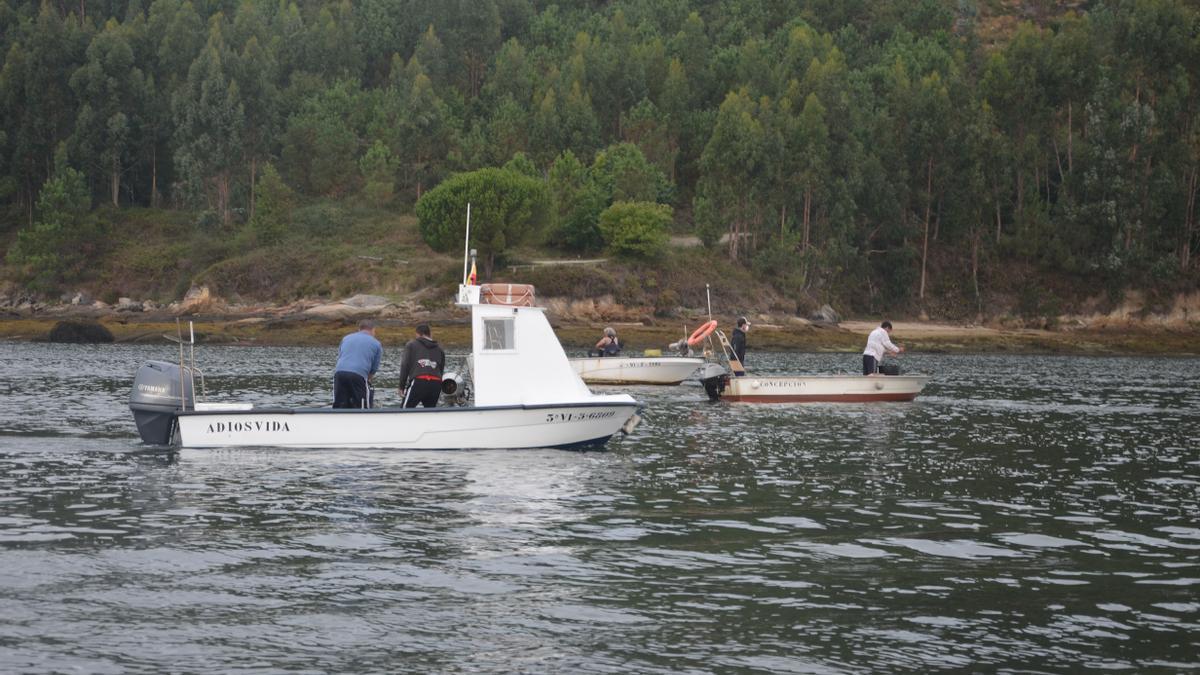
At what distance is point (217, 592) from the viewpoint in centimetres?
1374

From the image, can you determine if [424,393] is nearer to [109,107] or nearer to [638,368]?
[638,368]

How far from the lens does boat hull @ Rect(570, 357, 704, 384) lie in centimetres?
4841

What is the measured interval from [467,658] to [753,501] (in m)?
9.90

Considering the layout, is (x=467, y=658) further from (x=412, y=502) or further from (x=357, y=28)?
(x=357, y=28)

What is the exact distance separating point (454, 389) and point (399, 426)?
2076 millimetres

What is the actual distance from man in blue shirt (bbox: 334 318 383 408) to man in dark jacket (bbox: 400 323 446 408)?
0.66m

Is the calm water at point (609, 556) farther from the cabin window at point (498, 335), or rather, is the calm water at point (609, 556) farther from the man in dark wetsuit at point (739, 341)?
the man in dark wetsuit at point (739, 341)

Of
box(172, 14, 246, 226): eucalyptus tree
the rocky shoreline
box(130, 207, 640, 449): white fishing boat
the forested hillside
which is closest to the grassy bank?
A: the rocky shoreline

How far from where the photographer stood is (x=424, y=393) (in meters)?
26.0

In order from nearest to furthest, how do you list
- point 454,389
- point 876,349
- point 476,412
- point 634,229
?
point 476,412 → point 454,389 → point 876,349 → point 634,229

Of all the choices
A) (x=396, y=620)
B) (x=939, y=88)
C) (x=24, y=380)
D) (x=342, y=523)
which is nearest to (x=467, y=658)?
(x=396, y=620)

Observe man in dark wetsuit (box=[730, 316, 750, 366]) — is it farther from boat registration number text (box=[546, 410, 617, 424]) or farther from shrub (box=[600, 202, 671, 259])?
shrub (box=[600, 202, 671, 259])

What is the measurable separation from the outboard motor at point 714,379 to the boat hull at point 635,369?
264 inches

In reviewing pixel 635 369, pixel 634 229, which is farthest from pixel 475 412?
pixel 634 229
